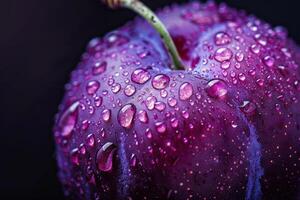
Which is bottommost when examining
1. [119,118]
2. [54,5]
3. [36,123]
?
[36,123]

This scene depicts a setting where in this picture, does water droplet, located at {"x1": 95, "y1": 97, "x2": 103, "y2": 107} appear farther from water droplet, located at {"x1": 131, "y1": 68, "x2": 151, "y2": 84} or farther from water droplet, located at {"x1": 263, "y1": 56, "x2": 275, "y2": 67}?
water droplet, located at {"x1": 263, "y1": 56, "x2": 275, "y2": 67}

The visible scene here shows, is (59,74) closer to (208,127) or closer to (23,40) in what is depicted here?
(23,40)

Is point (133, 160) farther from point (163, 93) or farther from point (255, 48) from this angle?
point (255, 48)

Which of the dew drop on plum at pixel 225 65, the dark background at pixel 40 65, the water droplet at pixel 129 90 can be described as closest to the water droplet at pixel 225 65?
the dew drop on plum at pixel 225 65

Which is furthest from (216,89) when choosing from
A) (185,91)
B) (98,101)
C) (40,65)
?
(40,65)

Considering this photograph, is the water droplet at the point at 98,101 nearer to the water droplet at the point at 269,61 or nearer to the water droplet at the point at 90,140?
the water droplet at the point at 90,140

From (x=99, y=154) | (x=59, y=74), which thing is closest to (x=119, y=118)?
(x=99, y=154)

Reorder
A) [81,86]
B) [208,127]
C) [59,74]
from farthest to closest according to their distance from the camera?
[59,74] → [81,86] → [208,127]
